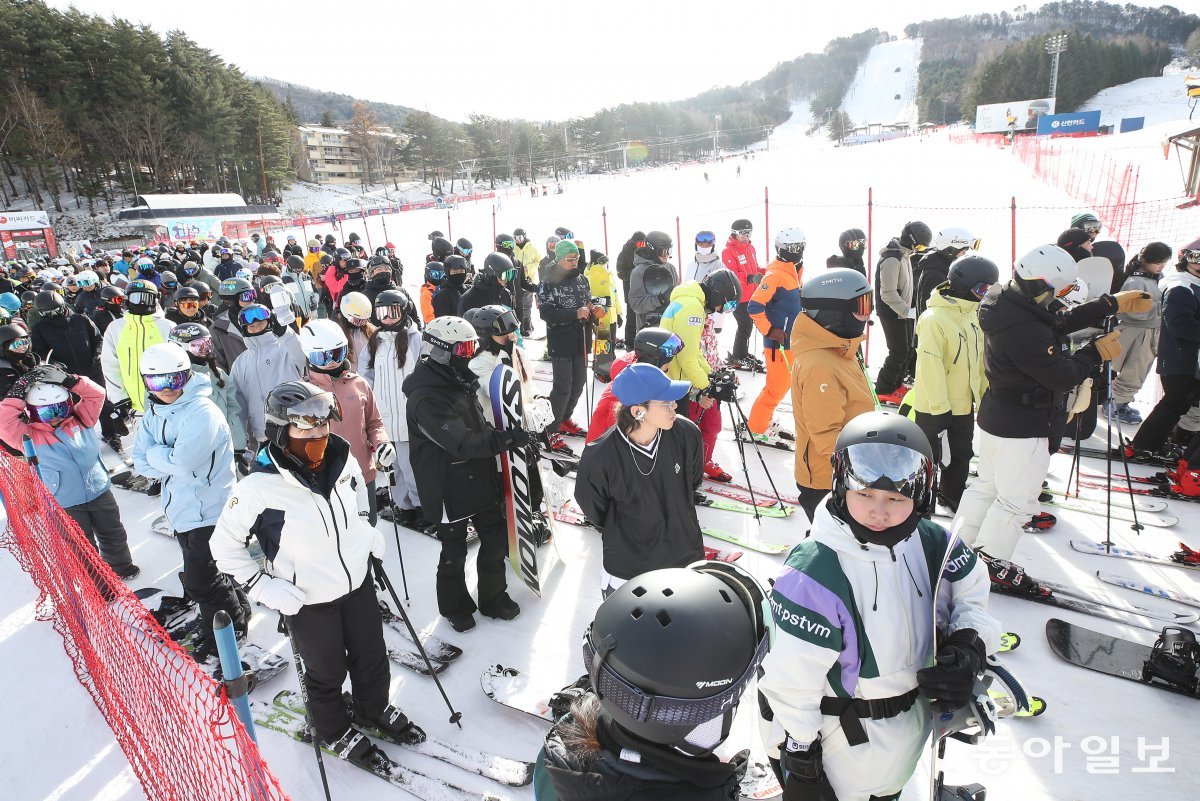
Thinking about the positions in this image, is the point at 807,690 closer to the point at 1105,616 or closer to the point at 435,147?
the point at 1105,616

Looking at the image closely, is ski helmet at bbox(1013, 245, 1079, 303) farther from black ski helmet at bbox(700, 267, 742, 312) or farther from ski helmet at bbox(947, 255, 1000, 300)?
black ski helmet at bbox(700, 267, 742, 312)

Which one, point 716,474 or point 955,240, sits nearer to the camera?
point 955,240

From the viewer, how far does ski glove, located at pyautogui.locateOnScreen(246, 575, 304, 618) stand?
8.84 ft

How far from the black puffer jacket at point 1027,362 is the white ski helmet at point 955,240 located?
1.97 meters

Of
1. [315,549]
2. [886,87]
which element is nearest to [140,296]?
[315,549]

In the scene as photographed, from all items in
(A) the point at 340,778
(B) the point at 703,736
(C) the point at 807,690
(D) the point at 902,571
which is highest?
(B) the point at 703,736

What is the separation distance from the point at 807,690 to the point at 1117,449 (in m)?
6.06

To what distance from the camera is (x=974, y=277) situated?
13.6 ft

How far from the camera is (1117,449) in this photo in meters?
6.10

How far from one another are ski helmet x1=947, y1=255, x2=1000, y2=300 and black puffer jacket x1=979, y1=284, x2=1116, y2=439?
1.02 ft

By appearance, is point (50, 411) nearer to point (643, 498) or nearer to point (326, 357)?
point (326, 357)

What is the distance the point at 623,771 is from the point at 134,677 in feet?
10.0

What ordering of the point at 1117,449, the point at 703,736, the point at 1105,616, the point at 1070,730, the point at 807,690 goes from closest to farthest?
1. the point at 703,736
2. the point at 807,690
3. the point at 1070,730
4. the point at 1105,616
5. the point at 1117,449

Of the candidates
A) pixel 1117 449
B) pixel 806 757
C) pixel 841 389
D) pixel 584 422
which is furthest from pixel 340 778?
pixel 1117 449
